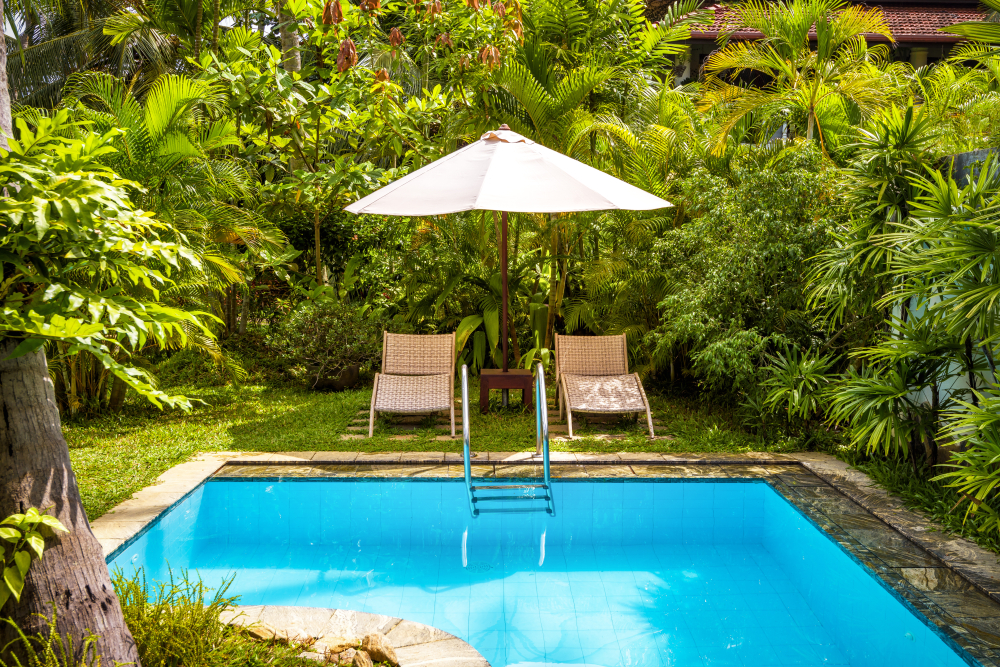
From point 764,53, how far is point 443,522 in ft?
22.9

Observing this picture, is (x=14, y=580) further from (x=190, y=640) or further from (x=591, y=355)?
(x=591, y=355)

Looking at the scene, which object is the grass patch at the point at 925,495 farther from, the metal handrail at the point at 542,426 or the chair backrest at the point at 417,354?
the chair backrest at the point at 417,354

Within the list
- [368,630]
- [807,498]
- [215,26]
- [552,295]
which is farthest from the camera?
[215,26]

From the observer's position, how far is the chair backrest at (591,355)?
751 centimetres

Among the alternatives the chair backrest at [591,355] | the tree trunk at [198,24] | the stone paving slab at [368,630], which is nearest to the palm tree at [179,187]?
the tree trunk at [198,24]

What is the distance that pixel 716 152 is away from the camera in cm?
800

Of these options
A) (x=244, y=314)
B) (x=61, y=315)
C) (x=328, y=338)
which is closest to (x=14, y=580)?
(x=61, y=315)

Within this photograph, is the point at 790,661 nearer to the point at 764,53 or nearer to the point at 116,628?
the point at 116,628

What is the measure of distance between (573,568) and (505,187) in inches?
111

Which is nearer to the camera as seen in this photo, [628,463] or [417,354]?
[628,463]

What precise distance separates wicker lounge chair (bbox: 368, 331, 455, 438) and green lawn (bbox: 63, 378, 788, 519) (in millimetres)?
263

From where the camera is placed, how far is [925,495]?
4945mm

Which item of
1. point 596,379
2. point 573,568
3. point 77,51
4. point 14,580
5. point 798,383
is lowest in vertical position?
point 573,568

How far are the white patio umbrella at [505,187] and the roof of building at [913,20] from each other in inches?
453
